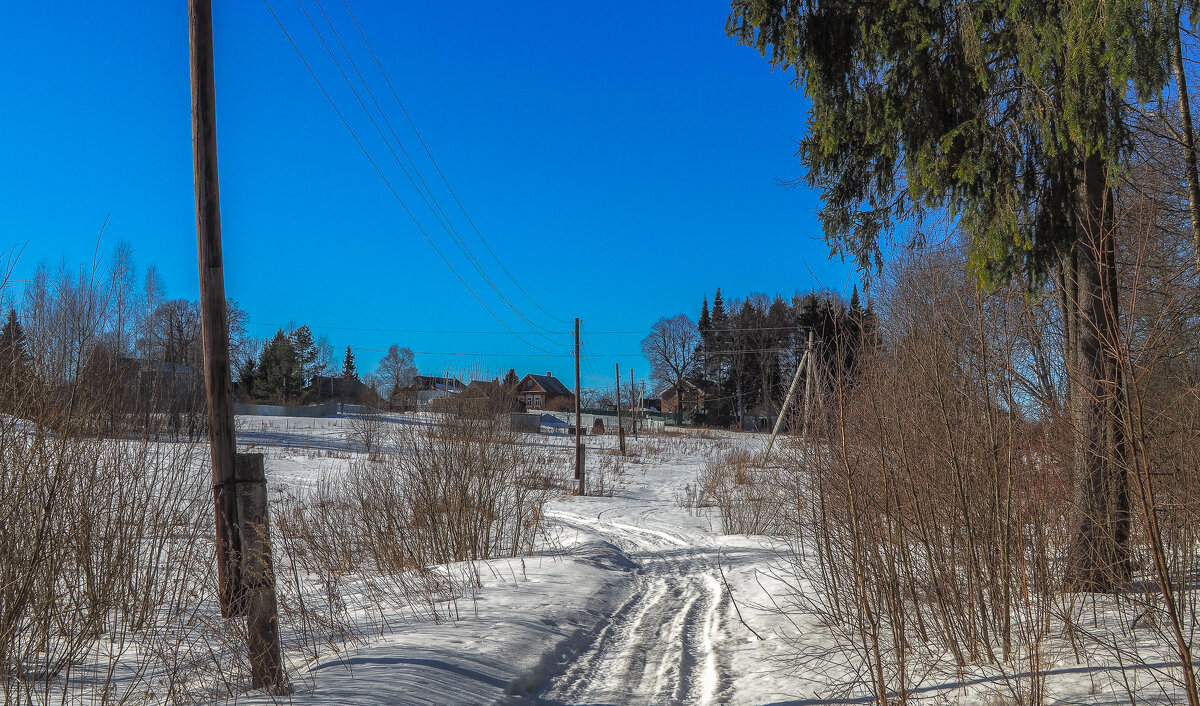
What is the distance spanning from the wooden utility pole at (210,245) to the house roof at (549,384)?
8326 cm

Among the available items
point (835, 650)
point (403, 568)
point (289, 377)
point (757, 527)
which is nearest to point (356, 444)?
point (757, 527)

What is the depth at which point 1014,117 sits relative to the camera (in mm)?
6086

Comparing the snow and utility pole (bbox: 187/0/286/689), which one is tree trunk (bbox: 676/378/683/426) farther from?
utility pole (bbox: 187/0/286/689)

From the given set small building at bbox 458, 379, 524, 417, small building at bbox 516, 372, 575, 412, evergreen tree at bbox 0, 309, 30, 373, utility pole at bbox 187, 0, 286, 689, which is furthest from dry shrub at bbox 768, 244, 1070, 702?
small building at bbox 516, 372, 575, 412

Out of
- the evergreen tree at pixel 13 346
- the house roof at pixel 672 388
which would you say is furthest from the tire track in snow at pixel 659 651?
→ the house roof at pixel 672 388

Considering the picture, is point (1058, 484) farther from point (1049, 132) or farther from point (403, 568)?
point (403, 568)

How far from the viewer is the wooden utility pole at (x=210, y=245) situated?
17.4 feet

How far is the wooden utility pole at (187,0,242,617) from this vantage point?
5.29 meters

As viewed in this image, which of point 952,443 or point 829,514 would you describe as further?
point 829,514

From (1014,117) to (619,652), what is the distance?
537cm

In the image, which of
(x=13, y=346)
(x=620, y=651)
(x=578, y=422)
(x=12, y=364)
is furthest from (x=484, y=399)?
(x=578, y=422)

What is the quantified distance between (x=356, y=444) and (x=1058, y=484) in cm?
2785

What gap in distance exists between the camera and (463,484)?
32.9 feet

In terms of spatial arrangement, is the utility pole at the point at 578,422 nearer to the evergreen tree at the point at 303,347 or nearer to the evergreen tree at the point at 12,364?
the evergreen tree at the point at 12,364
